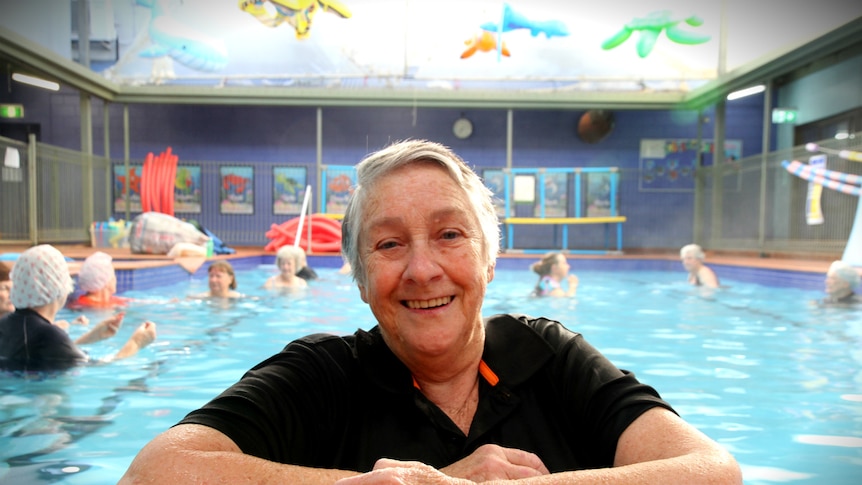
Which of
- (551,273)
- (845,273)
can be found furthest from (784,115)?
(551,273)

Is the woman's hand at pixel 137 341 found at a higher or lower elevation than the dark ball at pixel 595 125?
lower

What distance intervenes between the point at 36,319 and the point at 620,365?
3.48m

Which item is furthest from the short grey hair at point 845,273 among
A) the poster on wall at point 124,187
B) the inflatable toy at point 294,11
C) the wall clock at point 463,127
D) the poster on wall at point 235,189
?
the poster on wall at point 124,187

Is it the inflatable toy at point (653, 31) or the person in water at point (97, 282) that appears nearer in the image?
the person in water at point (97, 282)

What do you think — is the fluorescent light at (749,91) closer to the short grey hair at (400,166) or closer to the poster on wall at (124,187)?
the short grey hair at (400,166)

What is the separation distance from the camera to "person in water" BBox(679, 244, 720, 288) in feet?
25.7

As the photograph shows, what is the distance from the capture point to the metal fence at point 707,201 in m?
8.88

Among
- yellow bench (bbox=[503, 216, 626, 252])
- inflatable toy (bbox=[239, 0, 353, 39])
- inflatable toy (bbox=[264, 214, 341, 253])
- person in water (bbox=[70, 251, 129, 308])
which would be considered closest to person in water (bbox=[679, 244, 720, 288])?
yellow bench (bbox=[503, 216, 626, 252])

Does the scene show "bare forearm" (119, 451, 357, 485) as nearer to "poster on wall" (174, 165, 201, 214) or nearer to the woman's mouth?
the woman's mouth

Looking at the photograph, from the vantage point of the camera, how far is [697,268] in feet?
26.0

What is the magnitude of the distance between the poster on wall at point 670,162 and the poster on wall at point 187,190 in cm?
1030

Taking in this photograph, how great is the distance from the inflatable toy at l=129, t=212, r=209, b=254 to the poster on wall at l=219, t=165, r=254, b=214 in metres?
4.63

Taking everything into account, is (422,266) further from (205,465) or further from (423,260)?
(205,465)

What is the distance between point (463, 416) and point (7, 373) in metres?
3.09
